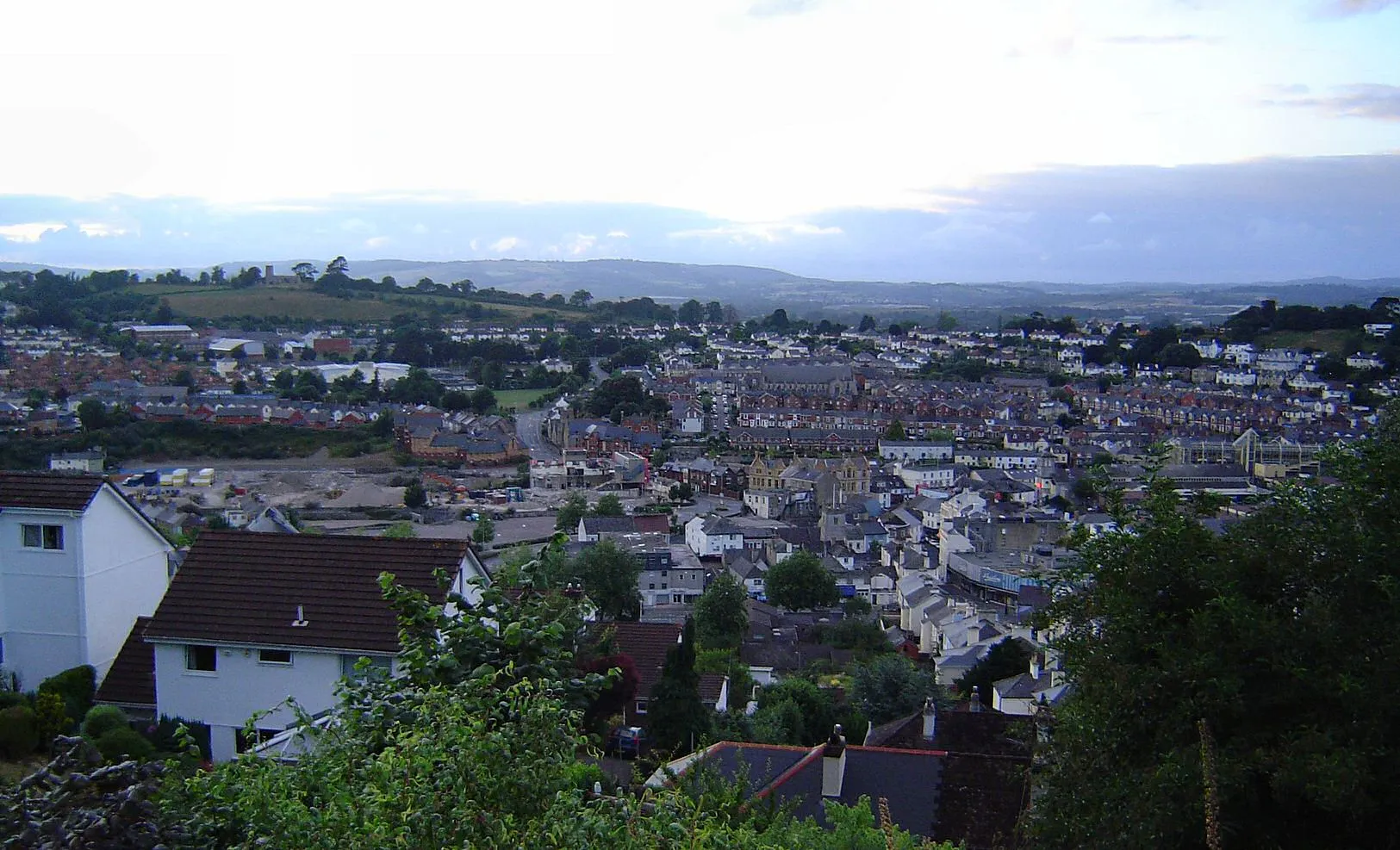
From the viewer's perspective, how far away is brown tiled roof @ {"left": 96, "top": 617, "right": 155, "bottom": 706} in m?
5.64

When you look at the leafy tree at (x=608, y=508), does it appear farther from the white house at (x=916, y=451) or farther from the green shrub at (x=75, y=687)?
the green shrub at (x=75, y=687)

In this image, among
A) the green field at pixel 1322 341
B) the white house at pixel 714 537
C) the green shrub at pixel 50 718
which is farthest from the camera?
the green field at pixel 1322 341

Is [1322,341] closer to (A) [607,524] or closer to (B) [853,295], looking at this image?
(A) [607,524]

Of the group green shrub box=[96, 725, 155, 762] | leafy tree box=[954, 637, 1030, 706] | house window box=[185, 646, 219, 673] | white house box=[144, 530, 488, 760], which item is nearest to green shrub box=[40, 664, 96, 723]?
white house box=[144, 530, 488, 760]

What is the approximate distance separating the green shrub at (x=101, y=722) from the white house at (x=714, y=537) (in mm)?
17720

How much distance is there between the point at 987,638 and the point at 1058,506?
14570mm

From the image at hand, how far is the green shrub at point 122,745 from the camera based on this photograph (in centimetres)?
481

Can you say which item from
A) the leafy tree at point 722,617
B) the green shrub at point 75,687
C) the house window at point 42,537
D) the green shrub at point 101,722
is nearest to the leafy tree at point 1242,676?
the green shrub at point 101,722

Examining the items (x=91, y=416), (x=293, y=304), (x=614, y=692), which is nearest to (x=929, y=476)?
(x=91, y=416)

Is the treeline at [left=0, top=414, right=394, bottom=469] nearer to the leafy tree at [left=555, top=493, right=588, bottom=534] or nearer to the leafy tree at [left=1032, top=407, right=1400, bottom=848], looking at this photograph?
the leafy tree at [left=555, top=493, right=588, bottom=534]

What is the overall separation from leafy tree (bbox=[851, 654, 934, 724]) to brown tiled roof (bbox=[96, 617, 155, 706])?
283 inches

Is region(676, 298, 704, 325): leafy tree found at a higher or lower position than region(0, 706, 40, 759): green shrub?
higher

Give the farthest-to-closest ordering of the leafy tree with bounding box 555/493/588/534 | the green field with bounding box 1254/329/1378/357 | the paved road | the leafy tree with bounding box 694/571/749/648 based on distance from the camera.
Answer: the green field with bounding box 1254/329/1378/357, the paved road, the leafy tree with bounding box 555/493/588/534, the leafy tree with bounding box 694/571/749/648

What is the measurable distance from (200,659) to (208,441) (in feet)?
104
